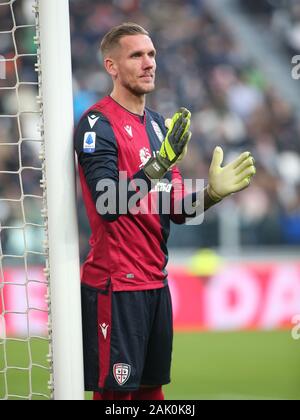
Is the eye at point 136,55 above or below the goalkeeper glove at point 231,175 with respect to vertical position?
above

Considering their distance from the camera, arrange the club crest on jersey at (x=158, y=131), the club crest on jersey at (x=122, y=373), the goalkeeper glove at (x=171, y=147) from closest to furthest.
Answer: the goalkeeper glove at (x=171, y=147) < the club crest on jersey at (x=122, y=373) < the club crest on jersey at (x=158, y=131)

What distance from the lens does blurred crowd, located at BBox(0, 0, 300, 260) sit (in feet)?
31.8

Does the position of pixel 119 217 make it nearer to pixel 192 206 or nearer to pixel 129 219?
pixel 129 219

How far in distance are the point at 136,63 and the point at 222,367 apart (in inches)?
151

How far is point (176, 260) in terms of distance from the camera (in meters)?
8.62

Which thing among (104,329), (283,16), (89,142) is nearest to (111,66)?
(89,142)

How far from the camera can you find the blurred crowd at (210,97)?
9695mm

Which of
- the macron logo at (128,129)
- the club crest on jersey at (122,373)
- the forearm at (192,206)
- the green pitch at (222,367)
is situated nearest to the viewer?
the club crest on jersey at (122,373)

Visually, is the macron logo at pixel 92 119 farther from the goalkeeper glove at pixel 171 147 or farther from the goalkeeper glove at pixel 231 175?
the goalkeeper glove at pixel 231 175

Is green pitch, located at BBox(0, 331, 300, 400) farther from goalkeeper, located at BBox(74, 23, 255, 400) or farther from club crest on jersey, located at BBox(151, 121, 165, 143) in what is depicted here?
club crest on jersey, located at BBox(151, 121, 165, 143)

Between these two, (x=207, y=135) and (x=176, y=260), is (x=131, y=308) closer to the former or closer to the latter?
(x=176, y=260)

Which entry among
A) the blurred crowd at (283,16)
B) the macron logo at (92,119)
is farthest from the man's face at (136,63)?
the blurred crowd at (283,16)
